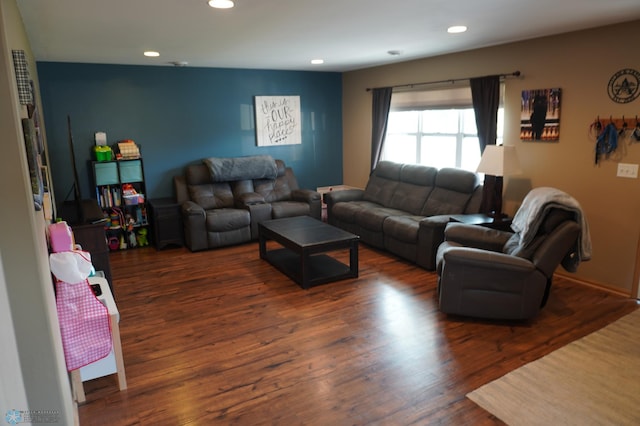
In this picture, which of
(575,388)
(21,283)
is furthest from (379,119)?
(21,283)

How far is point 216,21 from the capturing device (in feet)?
10.4

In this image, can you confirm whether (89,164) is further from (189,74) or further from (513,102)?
(513,102)

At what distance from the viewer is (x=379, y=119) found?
6.22m

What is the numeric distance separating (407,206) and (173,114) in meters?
3.23

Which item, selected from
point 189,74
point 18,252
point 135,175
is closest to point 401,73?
point 189,74

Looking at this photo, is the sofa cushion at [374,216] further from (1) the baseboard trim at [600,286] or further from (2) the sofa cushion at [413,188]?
(1) the baseboard trim at [600,286]

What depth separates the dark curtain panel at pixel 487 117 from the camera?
462 cm

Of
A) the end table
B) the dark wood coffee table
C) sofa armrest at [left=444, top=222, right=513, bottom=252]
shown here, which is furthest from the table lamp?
the end table

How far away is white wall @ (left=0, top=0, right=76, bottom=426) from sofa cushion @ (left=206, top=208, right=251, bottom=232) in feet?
11.5

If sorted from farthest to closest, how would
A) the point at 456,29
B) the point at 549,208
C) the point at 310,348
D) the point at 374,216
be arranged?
the point at 374,216, the point at 456,29, the point at 549,208, the point at 310,348

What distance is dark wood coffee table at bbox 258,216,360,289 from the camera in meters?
4.19

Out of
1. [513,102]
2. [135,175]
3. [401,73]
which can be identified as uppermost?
[401,73]

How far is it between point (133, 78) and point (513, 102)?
4.42 m

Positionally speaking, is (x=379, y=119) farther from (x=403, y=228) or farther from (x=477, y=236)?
(x=477, y=236)
